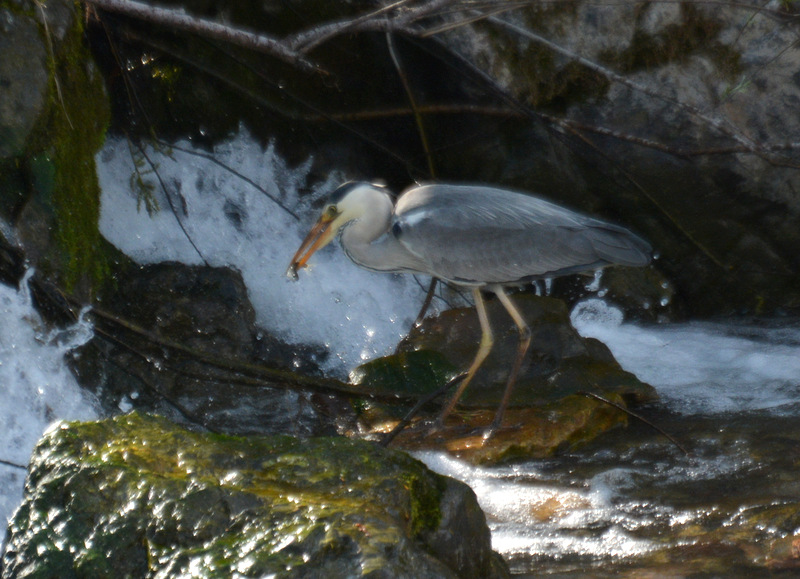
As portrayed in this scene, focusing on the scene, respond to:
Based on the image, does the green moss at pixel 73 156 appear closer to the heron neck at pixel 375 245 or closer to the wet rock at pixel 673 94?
the heron neck at pixel 375 245

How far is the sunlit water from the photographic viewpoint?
323 cm

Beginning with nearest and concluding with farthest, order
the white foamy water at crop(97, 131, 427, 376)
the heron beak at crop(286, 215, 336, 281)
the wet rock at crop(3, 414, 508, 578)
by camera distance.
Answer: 1. the wet rock at crop(3, 414, 508, 578)
2. the heron beak at crop(286, 215, 336, 281)
3. the white foamy water at crop(97, 131, 427, 376)

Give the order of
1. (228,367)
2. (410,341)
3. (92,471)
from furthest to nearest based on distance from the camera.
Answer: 1. (410,341)
2. (228,367)
3. (92,471)

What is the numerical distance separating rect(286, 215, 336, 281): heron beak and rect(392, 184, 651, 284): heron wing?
1.10 ft

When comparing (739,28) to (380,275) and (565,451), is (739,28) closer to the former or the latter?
(380,275)

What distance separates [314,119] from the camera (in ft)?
20.0

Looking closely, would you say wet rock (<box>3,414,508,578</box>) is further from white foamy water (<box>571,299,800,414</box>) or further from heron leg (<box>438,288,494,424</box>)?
white foamy water (<box>571,299,800,414</box>)

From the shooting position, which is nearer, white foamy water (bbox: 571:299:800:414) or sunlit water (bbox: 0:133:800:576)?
sunlit water (bbox: 0:133:800:576)

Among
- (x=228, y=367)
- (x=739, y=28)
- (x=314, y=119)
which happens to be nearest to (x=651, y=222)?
(x=739, y=28)

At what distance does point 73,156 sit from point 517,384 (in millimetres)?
2641

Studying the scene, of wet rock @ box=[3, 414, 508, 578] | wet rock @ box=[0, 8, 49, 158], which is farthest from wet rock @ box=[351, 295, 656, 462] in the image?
A: wet rock @ box=[0, 8, 49, 158]

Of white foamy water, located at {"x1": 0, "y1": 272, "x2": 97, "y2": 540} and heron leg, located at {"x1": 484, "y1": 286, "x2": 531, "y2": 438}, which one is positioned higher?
white foamy water, located at {"x1": 0, "y1": 272, "x2": 97, "y2": 540}

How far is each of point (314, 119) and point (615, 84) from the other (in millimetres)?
2033

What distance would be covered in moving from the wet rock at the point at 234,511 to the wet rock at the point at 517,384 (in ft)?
5.70
